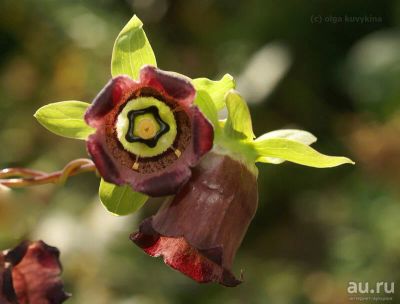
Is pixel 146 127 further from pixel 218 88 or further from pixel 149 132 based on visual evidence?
pixel 218 88

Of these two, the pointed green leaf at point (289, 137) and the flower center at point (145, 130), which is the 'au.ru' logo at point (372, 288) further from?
the flower center at point (145, 130)

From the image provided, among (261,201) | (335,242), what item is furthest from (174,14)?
(335,242)

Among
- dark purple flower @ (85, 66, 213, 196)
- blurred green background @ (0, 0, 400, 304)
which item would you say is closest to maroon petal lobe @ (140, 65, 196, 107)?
dark purple flower @ (85, 66, 213, 196)

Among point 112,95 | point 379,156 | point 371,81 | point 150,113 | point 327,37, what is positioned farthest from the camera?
point 327,37

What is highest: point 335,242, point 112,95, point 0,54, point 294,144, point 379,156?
point 0,54

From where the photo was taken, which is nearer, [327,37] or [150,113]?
[150,113]

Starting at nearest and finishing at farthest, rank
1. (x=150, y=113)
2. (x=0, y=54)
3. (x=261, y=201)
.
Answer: (x=150, y=113)
(x=261, y=201)
(x=0, y=54)

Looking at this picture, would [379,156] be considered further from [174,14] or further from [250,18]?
[174,14]

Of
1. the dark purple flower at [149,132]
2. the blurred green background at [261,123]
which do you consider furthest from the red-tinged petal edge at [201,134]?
the blurred green background at [261,123]
